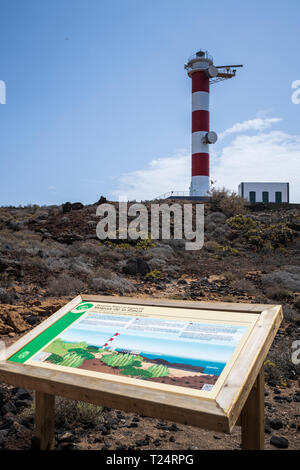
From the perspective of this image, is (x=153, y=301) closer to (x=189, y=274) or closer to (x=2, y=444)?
(x=2, y=444)

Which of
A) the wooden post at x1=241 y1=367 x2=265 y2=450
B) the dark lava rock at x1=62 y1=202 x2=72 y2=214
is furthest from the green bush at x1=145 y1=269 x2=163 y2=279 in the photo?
the dark lava rock at x1=62 y1=202 x2=72 y2=214

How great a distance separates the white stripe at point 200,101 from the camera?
29391 millimetres

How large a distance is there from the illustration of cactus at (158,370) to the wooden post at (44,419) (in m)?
1.08

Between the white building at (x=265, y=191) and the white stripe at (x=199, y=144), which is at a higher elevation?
the white stripe at (x=199, y=144)

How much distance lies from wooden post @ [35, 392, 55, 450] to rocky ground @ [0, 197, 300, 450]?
0.17 meters

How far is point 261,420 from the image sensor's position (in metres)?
2.52

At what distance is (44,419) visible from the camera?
3.03 m

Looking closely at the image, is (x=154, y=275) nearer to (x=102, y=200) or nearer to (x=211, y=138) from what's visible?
(x=102, y=200)

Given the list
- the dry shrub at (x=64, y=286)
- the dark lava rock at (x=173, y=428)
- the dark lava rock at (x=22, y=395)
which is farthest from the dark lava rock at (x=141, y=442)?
the dry shrub at (x=64, y=286)

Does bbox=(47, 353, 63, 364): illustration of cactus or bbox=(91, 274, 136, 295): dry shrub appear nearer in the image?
bbox=(47, 353, 63, 364): illustration of cactus

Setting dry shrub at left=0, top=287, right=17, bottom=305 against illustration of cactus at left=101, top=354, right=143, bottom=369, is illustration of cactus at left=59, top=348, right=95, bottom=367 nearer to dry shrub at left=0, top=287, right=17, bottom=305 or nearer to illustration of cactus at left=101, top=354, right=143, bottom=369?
illustration of cactus at left=101, top=354, right=143, bottom=369

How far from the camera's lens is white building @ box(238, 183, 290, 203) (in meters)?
35.9

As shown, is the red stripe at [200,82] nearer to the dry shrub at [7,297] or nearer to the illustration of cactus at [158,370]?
the dry shrub at [7,297]
